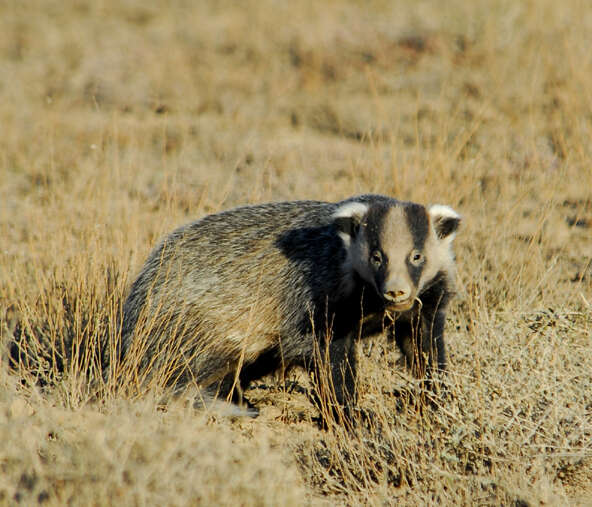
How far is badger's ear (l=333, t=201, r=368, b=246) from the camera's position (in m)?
4.45

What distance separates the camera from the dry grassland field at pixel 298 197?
3541mm

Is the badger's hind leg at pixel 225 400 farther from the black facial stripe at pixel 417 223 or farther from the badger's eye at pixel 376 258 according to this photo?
the black facial stripe at pixel 417 223

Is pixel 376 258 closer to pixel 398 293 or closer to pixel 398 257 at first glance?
pixel 398 257

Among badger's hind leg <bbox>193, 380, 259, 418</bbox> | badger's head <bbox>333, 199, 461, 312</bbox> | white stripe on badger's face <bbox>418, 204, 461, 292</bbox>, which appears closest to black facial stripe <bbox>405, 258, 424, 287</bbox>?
badger's head <bbox>333, 199, 461, 312</bbox>

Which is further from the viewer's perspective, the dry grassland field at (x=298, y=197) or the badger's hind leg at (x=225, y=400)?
the badger's hind leg at (x=225, y=400)

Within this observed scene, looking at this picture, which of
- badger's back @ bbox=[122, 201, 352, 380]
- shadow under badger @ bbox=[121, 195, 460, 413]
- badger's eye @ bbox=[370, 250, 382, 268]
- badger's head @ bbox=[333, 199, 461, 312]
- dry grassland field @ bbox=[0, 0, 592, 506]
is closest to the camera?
dry grassland field @ bbox=[0, 0, 592, 506]

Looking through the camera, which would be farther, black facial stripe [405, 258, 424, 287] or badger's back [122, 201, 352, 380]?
badger's back [122, 201, 352, 380]

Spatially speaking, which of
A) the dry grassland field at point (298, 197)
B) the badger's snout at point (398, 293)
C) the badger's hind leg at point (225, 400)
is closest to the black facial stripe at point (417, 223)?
the badger's snout at point (398, 293)

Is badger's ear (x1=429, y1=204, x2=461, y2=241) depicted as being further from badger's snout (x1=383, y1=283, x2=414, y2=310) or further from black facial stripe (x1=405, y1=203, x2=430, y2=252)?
badger's snout (x1=383, y1=283, x2=414, y2=310)

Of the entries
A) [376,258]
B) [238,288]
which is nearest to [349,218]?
[376,258]

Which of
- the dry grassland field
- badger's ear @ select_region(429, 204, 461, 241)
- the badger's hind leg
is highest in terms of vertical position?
badger's ear @ select_region(429, 204, 461, 241)

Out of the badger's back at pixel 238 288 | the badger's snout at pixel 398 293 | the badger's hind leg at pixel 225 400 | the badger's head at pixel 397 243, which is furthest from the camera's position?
the badger's back at pixel 238 288

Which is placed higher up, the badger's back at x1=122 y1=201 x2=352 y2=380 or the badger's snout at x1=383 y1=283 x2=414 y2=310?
the badger's snout at x1=383 y1=283 x2=414 y2=310

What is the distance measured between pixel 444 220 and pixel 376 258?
559 mm
